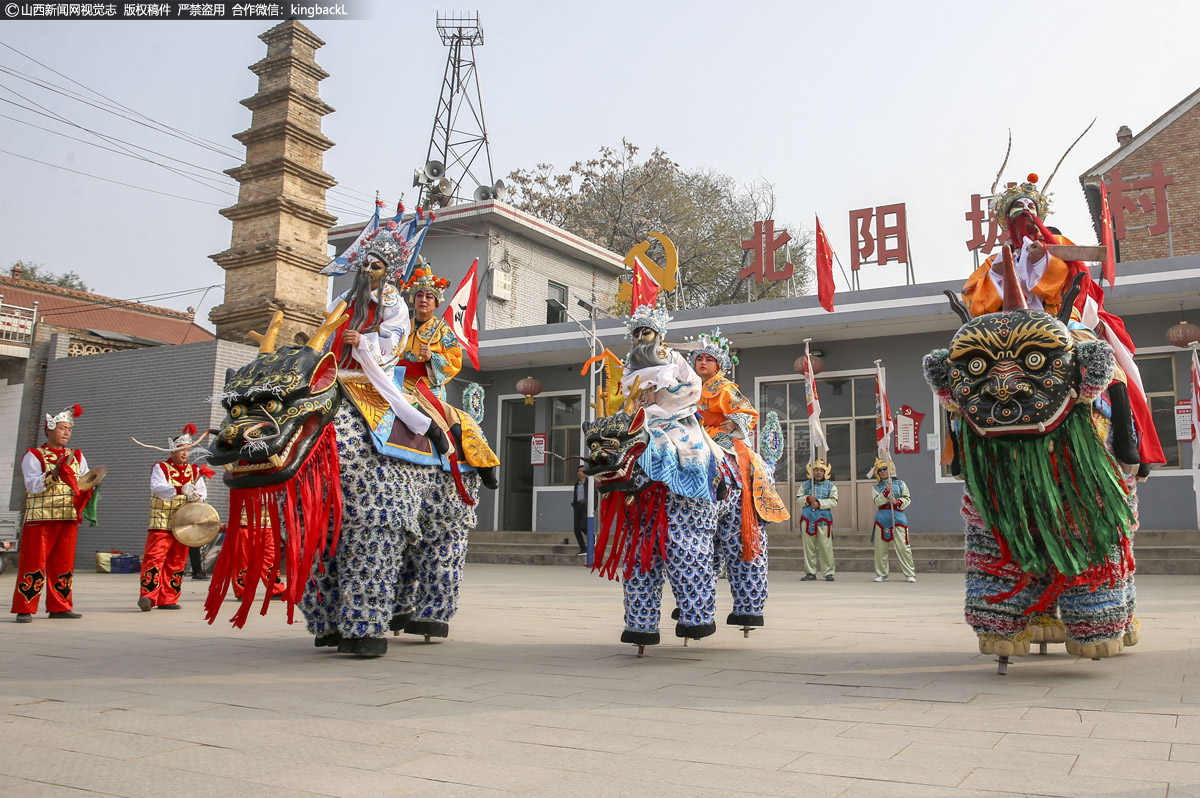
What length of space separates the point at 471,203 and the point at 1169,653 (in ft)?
60.1

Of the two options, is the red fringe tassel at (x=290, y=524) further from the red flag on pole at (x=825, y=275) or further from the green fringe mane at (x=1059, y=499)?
the red flag on pole at (x=825, y=275)

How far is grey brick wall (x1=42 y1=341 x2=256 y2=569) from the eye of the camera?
16.5m

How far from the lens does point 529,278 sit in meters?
23.1

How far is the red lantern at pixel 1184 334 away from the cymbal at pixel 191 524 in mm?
13146

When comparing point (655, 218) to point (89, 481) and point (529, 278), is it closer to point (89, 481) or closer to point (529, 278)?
point (529, 278)

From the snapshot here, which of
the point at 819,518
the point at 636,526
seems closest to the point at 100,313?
the point at 819,518

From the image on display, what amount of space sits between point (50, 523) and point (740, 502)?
5.66 metres

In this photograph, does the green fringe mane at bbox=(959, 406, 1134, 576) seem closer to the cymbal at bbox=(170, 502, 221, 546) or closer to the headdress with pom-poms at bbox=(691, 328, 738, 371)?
the headdress with pom-poms at bbox=(691, 328, 738, 371)

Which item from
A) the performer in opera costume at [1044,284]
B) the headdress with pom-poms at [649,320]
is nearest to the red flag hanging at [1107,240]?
the performer in opera costume at [1044,284]

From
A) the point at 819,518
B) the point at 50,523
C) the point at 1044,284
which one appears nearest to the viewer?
the point at 1044,284

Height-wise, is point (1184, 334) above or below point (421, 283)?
above

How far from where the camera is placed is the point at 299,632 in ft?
22.4

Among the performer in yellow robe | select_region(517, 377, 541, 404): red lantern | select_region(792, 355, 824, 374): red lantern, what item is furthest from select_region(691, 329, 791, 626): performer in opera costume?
select_region(517, 377, 541, 404): red lantern

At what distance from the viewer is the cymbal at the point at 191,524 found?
8.84m
